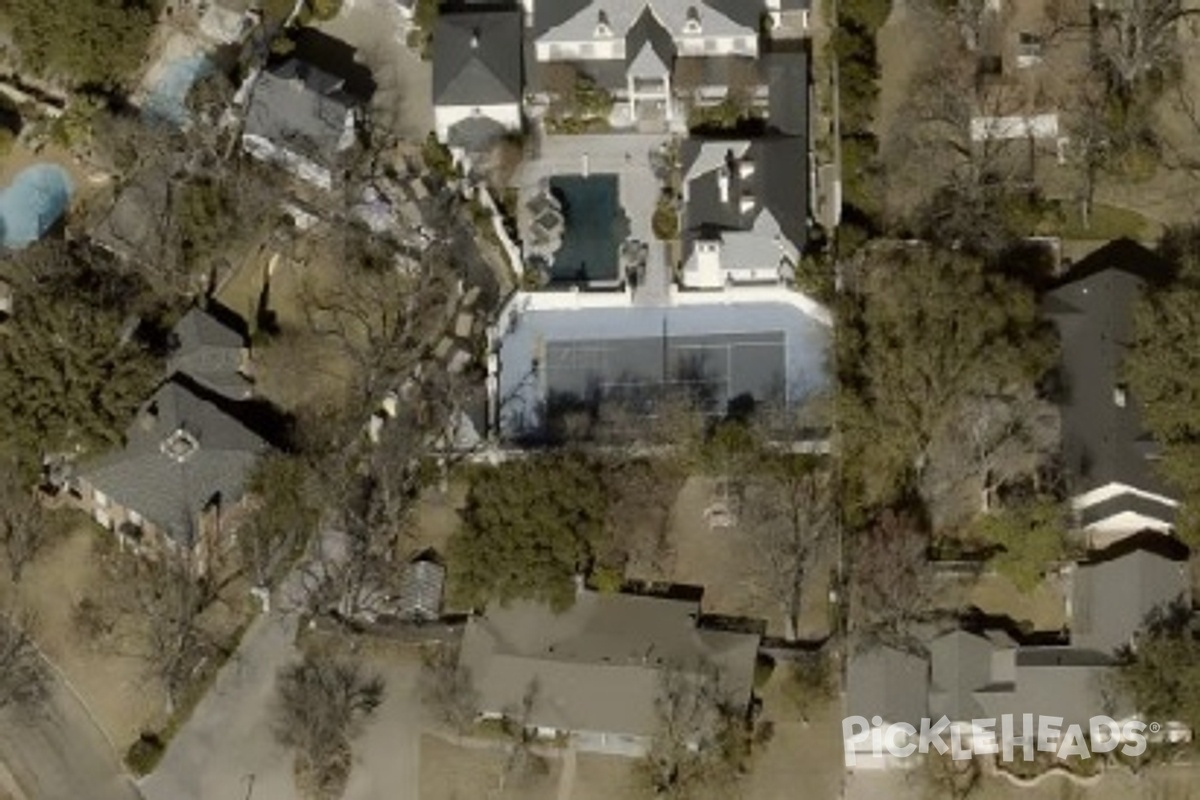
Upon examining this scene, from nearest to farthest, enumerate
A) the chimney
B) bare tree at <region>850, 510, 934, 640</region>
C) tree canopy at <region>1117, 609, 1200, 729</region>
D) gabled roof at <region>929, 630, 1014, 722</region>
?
tree canopy at <region>1117, 609, 1200, 729</region>, gabled roof at <region>929, 630, 1014, 722</region>, bare tree at <region>850, 510, 934, 640</region>, the chimney

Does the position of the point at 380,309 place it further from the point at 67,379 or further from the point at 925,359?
the point at 925,359

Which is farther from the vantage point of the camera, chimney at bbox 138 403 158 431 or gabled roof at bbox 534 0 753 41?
gabled roof at bbox 534 0 753 41

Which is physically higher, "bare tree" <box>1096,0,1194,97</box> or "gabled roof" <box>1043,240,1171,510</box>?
"bare tree" <box>1096,0,1194,97</box>

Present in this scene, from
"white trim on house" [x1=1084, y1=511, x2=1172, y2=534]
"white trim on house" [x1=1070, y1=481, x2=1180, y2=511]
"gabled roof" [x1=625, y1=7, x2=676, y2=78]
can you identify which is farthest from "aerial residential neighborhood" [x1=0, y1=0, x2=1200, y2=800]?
"white trim on house" [x1=1084, y1=511, x2=1172, y2=534]

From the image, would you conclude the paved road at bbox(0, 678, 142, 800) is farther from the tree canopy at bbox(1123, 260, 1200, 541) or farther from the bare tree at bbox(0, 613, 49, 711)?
the tree canopy at bbox(1123, 260, 1200, 541)

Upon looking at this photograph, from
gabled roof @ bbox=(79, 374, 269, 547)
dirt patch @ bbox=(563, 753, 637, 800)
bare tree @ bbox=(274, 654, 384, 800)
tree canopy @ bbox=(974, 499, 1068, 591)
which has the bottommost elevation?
dirt patch @ bbox=(563, 753, 637, 800)

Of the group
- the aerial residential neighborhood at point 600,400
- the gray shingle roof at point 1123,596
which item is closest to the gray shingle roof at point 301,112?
the aerial residential neighborhood at point 600,400

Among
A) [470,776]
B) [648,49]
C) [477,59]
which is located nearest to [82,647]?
[470,776]
